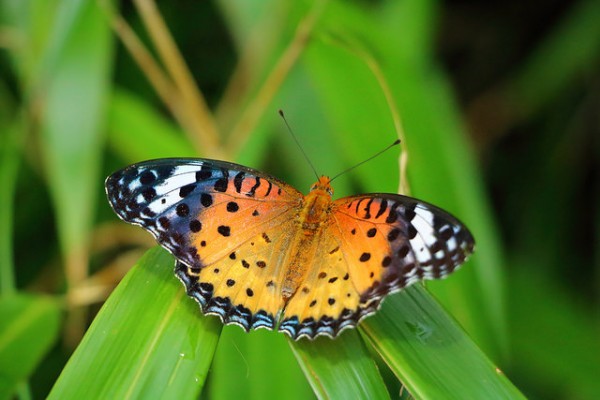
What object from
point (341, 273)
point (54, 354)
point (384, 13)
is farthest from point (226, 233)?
point (384, 13)

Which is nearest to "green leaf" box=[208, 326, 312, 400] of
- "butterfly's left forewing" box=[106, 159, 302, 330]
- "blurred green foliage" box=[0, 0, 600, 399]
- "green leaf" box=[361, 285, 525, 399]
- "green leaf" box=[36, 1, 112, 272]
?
"blurred green foliage" box=[0, 0, 600, 399]

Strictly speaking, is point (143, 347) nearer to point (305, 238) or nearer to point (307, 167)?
point (305, 238)

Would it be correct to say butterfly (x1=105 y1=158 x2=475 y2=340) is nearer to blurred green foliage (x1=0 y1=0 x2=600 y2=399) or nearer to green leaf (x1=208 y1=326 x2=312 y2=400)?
blurred green foliage (x1=0 y1=0 x2=600 y2=399)

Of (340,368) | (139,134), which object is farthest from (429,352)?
(139,134)

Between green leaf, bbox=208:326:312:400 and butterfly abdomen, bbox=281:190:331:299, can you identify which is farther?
green leaf, bbox=208:326:312:400

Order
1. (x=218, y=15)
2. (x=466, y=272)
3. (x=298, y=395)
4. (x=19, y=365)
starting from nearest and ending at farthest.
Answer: (x=19, y=365) → (x=298, y=395) → (x=466, y=272) → (x=218, y=15)

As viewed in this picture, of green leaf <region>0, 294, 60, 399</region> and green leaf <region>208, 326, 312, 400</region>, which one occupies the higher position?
green leaf <region>0, 294, 60, 399</region>

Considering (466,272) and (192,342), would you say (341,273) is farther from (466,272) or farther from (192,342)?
(466,272)
